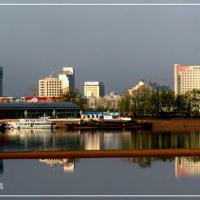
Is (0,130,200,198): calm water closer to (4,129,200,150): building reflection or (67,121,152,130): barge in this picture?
(4,129,200,150): building reflection

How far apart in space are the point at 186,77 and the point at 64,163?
270ft

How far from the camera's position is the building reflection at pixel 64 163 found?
14234 millimetres

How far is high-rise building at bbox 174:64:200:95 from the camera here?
94806 millimetres

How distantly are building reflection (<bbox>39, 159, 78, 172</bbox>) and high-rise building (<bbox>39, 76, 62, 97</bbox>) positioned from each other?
89.8 meters

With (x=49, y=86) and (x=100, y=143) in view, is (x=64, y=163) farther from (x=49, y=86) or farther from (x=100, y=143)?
(x=49, y=86)

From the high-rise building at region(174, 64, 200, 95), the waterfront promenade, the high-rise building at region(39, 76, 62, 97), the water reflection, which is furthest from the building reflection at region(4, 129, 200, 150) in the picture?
the high-rise building at region(39, 76, 62, 97)

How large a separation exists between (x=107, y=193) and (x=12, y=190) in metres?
1.78

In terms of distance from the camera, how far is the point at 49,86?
351 ft

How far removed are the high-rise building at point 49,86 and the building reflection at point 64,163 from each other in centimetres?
8985

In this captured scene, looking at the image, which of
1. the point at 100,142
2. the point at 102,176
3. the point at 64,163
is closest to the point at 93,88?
the point at 100,142

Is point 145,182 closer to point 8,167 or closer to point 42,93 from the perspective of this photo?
point 8,167

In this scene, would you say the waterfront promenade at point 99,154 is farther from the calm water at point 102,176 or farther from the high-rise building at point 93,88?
the high-rise building at point 93,88

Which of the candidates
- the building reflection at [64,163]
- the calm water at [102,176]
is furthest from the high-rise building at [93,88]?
the calm water at [102,176]

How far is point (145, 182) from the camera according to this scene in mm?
11773
